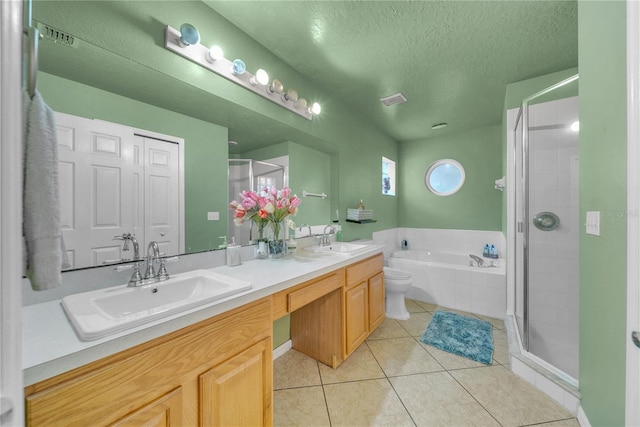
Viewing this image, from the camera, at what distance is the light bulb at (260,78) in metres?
1.62

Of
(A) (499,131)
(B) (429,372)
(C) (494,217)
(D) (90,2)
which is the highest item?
(A) (499,131)

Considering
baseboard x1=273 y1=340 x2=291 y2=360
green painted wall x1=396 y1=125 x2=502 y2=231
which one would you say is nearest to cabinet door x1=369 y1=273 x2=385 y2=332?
baseboard x1=273 y1=340 x2=291 y2=360

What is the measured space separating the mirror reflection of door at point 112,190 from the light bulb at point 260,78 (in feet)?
2.35

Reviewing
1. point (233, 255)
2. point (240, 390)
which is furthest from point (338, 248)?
point (240, 390)

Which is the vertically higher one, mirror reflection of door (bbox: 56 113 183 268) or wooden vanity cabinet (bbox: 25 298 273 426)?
mirror reflection of door (bbox: 56 113 183 268)

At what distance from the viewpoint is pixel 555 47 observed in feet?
5.74

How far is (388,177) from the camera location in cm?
392

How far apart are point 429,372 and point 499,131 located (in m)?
3.31

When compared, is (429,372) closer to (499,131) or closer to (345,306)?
(345,306)

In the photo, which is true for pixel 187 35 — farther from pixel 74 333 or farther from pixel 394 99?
pixel 394 99

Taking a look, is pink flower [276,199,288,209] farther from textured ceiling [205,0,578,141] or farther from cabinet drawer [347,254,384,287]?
textured ceiling [205,0,578,141]

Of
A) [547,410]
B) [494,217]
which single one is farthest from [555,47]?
[547,410]

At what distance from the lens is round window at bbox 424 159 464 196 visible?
3.67 metres

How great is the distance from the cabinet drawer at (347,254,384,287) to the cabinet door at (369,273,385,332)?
0.07 metres
